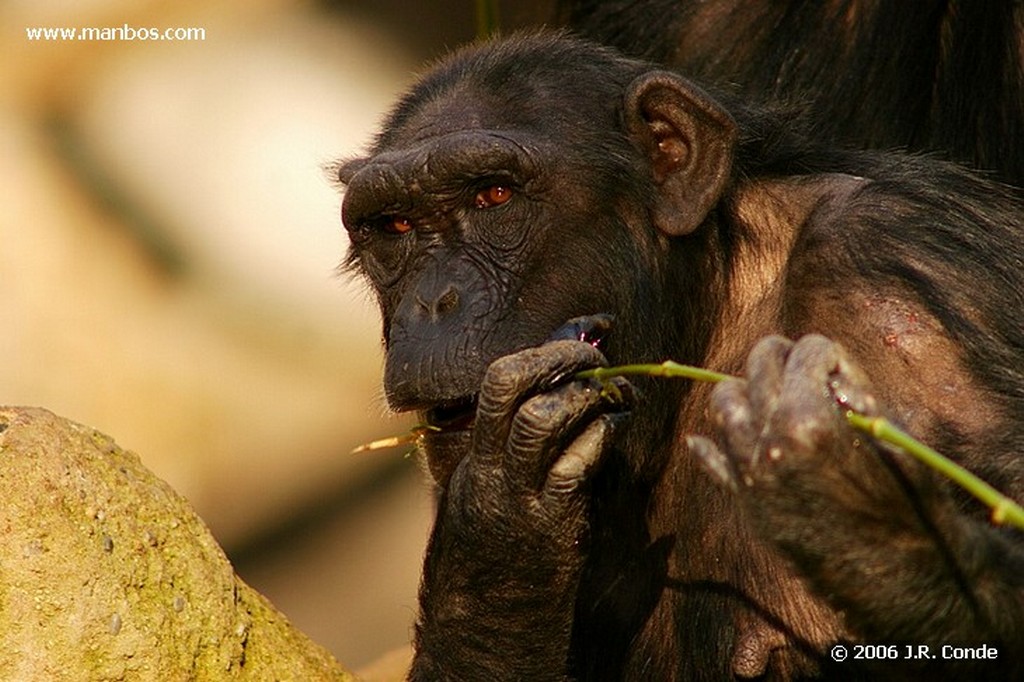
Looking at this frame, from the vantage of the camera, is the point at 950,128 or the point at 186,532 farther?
the point at 950,128

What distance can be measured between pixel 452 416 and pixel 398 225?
771 millimetres

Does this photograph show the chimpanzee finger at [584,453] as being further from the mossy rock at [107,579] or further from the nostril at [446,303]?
the mossy rock at [107,579]

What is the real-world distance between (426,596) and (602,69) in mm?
1897

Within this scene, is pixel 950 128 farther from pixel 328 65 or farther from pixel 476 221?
pixel 328 65

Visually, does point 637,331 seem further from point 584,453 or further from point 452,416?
point 584,453

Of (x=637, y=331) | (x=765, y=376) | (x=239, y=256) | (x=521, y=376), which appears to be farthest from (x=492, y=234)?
(x=239, y=256)

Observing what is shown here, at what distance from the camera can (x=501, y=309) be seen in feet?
17.7

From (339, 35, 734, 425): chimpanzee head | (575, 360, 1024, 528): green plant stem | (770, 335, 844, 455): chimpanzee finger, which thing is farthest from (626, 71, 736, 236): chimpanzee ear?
(770, 335, 844, 455): chimpanzee finger

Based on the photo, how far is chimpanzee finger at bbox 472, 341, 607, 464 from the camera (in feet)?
15.9

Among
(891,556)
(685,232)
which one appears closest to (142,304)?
(685,232)

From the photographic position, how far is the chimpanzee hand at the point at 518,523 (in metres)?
4.85

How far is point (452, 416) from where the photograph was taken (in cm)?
538

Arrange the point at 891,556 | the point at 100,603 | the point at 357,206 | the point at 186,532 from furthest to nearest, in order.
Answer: the point at 357,206 → the point at 186,532 → the point at 100,603 → the point at 891,556
